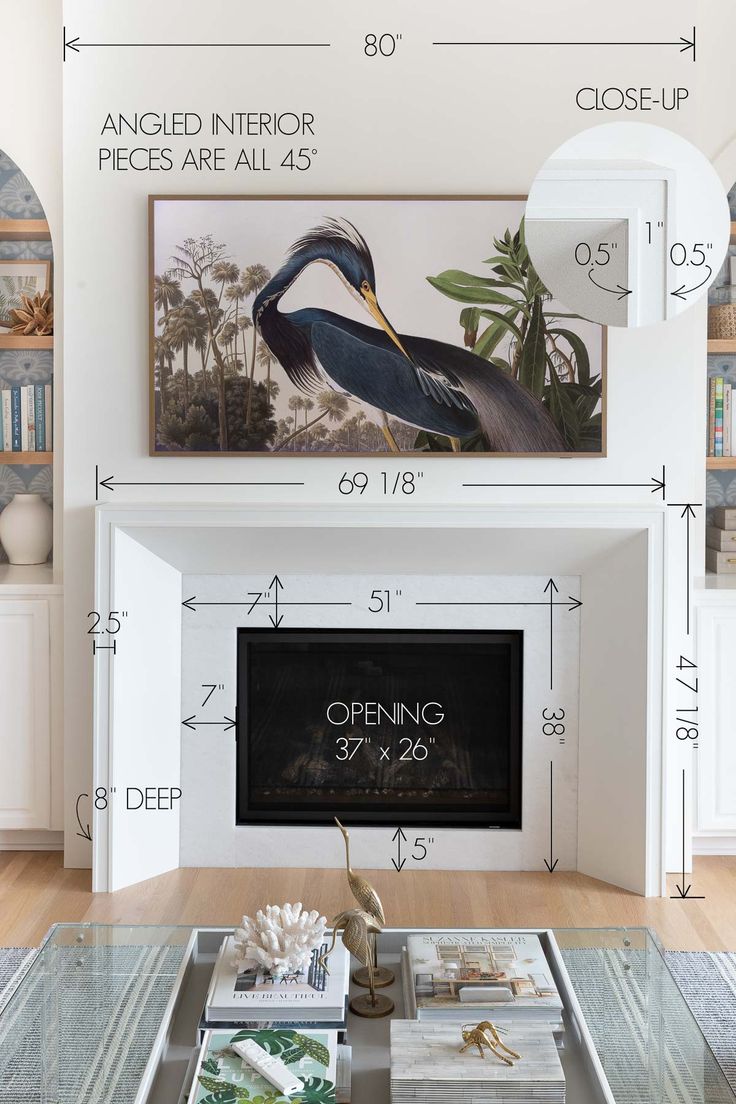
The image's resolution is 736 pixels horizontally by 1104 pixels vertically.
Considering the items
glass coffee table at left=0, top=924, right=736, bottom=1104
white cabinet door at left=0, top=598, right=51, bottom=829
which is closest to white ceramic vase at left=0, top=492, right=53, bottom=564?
white cabinet door at left=0, top=598, right=51, bottom=829

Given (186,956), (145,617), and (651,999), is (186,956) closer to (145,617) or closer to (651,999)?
(651,999)

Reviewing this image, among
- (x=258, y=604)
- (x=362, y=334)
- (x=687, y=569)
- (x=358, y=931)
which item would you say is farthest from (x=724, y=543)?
(x=358, y=931)

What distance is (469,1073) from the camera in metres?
1.60

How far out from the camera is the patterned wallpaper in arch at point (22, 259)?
3.65m

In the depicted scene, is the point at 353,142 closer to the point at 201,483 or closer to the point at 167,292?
the point at 167,292

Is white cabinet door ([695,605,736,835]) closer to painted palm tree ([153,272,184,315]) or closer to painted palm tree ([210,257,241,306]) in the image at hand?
painted palm tree ([210,257,241,306])

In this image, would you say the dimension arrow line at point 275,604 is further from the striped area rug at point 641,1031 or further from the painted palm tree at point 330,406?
the striped area rug at point 641,1031

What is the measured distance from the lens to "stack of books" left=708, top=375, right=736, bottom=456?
3.56 metres

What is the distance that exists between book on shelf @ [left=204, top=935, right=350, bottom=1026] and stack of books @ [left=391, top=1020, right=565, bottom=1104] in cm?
16

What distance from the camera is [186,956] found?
2016 millimetres

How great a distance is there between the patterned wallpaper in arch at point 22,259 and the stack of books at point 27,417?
0.11 metres

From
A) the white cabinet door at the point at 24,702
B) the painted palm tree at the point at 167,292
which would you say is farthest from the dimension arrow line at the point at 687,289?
the white cabinet door at the point at 24,702

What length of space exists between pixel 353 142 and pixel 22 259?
1269mm

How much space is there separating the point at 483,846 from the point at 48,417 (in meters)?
1.99
